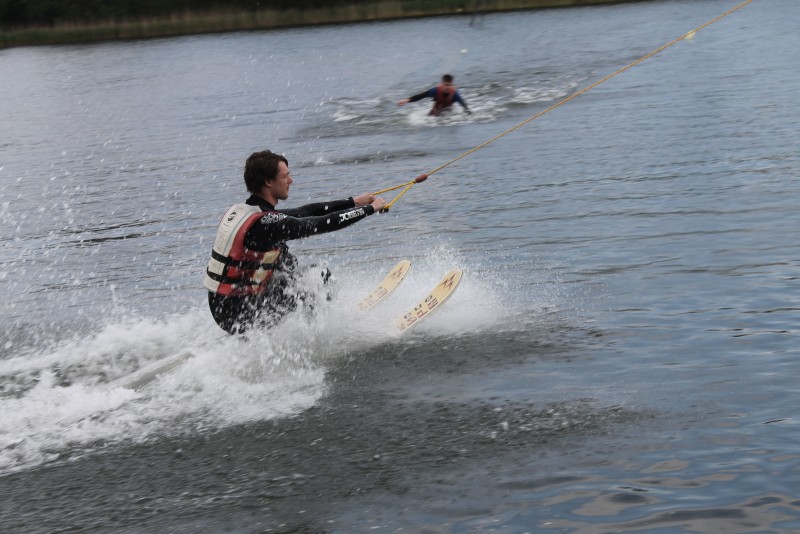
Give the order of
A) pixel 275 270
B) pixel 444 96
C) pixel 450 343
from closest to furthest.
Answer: pixel 275 270, pixel 450 343, pixel 444 96

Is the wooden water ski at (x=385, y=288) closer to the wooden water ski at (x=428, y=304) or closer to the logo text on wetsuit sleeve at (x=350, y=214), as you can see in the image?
the wooden water ski at (x=428, y=304)

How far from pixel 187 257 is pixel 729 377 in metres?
8.03

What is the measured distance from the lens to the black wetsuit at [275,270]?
820 centimetres

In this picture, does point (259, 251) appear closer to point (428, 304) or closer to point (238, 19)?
point (428, 304)

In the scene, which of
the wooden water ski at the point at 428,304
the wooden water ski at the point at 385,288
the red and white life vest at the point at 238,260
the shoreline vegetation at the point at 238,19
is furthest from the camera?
the shoreline vegetation at the point at 238,19

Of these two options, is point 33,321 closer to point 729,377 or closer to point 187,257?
point 187,257

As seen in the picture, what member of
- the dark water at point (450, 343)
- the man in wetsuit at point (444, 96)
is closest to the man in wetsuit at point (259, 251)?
the dark water at point (450, 343)

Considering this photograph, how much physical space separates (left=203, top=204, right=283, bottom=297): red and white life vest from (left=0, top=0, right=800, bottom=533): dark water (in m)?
0.53

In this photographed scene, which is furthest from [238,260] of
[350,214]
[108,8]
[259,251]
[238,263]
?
[108,8]

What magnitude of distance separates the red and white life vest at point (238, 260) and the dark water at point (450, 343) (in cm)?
53

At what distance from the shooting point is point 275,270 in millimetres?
8641

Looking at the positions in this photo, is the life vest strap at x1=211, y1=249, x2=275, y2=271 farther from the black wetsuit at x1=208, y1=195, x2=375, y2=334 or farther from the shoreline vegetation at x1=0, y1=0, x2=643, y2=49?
the shoreline vegetation at x1=0, y1=0, x2=643, y2=49

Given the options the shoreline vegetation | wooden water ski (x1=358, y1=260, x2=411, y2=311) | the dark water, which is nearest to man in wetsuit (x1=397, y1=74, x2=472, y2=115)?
the dark water

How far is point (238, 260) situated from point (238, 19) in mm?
56293
